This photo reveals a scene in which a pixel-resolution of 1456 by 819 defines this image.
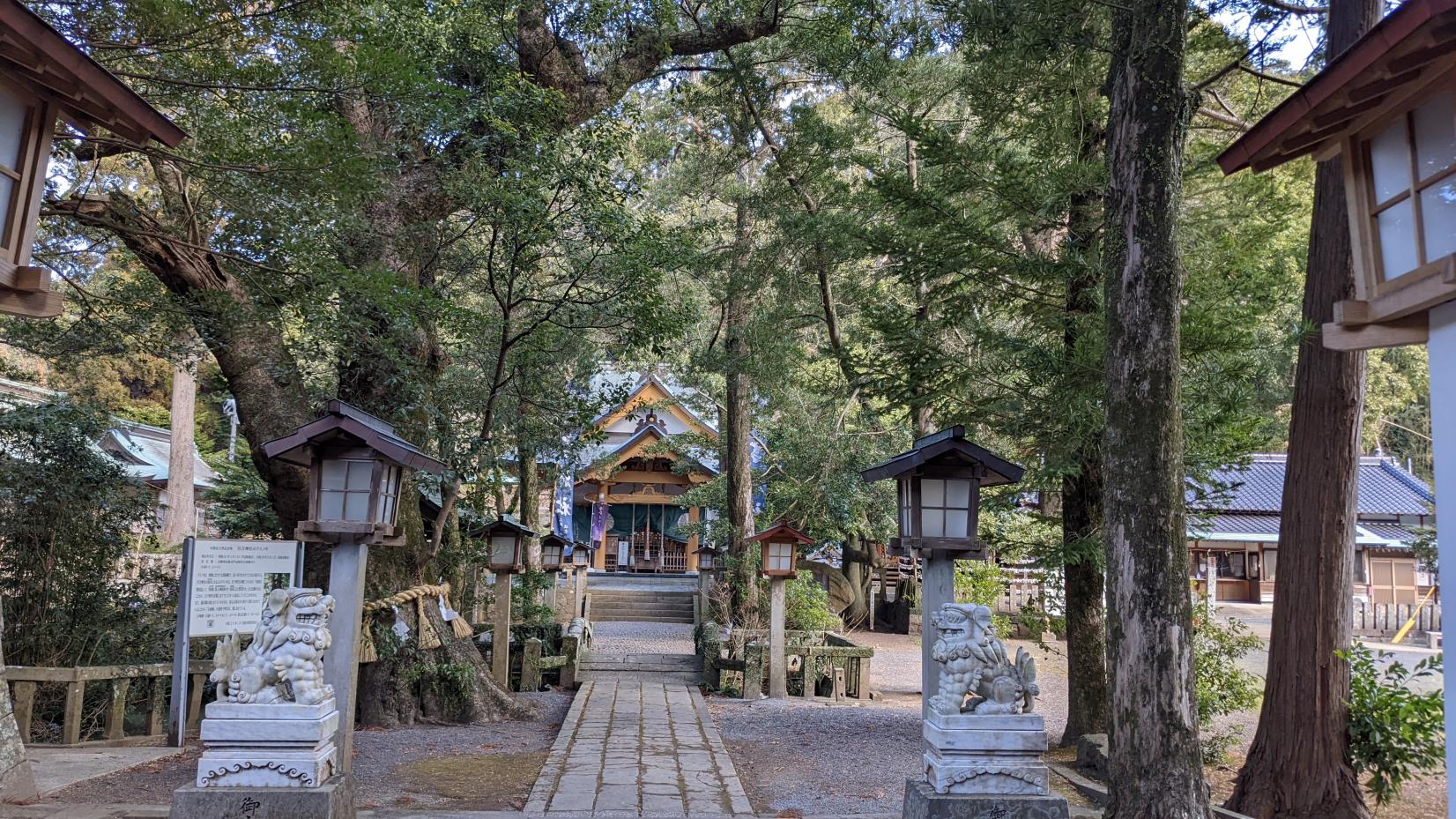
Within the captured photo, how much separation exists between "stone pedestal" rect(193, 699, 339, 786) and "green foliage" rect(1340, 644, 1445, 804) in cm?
710

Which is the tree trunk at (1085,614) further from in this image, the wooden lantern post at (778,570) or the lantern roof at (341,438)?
the lantern roof at (341,438)

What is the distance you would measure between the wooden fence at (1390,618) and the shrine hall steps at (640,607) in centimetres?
1542

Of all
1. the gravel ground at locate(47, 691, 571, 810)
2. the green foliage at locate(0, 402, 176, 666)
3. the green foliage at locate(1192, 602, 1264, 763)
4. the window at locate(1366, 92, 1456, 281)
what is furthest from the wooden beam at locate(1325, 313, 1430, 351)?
the green foliage at locate(0, 402, 176, 666)

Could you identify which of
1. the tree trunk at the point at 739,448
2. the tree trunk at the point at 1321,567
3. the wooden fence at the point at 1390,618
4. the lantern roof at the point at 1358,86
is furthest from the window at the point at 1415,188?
the wooden fence at the point at 1390,618

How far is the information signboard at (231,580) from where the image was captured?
7.36 meters

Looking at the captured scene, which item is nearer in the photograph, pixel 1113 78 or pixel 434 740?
pixel 1113 78

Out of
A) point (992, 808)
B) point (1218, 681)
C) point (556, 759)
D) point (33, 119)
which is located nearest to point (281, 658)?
point (33, 119)

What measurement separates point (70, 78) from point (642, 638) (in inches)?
571

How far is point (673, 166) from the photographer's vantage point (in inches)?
649

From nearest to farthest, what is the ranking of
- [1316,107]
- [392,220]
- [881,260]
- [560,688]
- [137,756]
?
[1316,107] → [137,756] → [392,220] → [560,688] → [881,260]

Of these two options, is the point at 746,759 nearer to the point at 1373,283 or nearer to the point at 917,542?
the point at 917,542

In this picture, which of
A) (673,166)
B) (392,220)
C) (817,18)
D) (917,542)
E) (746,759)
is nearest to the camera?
(917,542)

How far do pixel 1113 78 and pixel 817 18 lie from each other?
5765 mm

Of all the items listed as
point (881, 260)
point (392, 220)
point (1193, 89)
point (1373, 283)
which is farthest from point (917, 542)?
point (881, 260)
